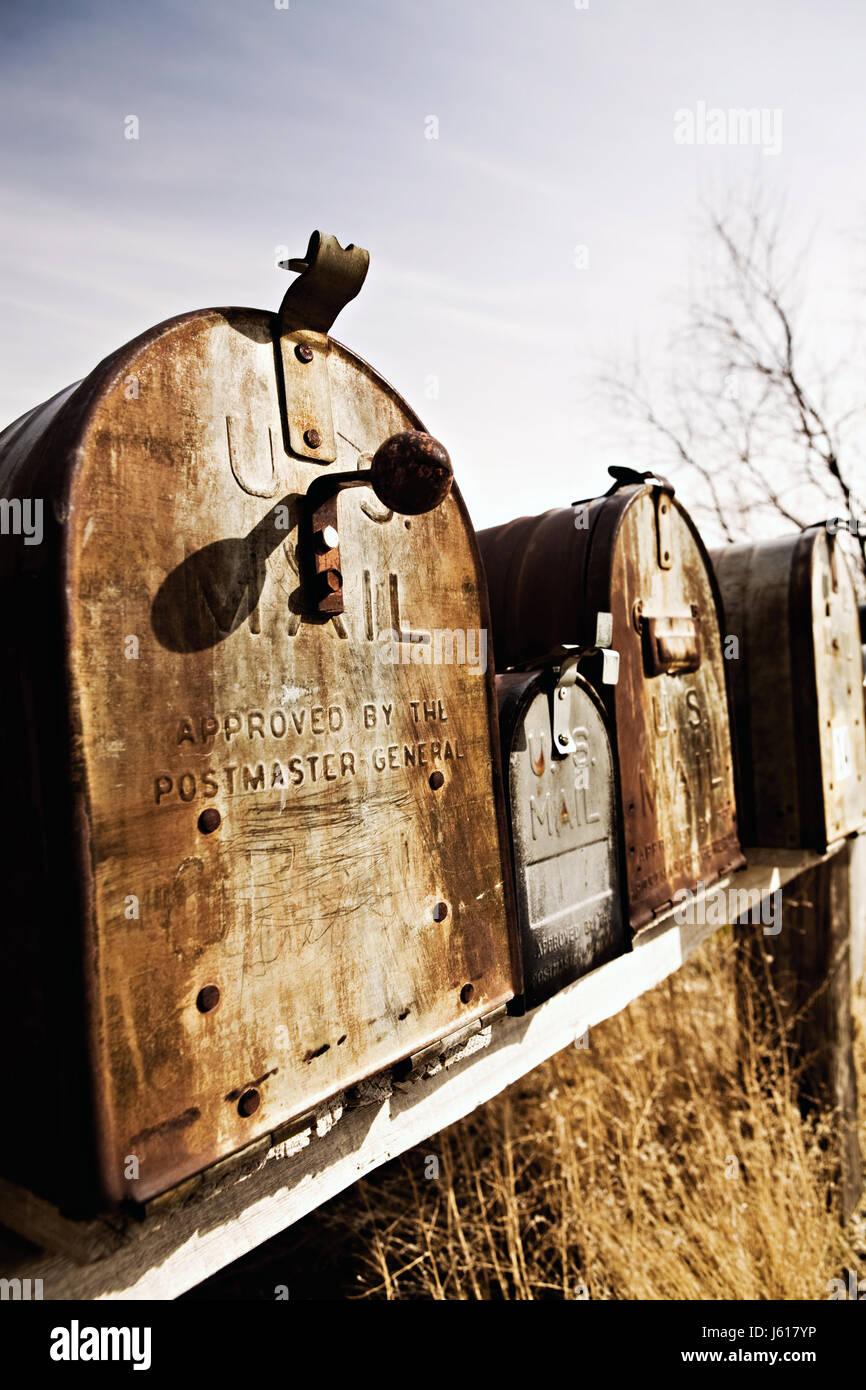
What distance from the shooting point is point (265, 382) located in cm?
93

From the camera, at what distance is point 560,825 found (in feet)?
4.69

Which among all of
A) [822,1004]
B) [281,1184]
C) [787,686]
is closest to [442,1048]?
[281,1184]

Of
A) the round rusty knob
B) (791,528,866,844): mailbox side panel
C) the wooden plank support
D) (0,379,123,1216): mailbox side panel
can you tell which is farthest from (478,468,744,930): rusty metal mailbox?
the wooden plank support

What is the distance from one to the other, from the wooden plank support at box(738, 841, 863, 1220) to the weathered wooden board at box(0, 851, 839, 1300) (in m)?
1.94

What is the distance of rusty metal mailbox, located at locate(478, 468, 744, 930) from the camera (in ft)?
5.47

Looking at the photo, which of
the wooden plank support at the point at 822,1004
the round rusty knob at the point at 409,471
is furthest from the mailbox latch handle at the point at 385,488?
the wooden plank support at the point at 822,1004

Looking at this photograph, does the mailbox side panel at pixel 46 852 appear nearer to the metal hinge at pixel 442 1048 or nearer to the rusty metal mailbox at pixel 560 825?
the metal hinge at pixel 442 1048

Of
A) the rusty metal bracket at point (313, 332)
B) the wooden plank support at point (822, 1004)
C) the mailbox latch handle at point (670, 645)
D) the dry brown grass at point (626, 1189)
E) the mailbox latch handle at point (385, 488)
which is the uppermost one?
the rusty metal bracket at point (313, 332)

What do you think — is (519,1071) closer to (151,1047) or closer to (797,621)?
(151,1047)

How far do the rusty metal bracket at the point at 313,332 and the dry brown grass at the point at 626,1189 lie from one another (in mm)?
2082

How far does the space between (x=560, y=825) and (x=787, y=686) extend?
1.24 metres

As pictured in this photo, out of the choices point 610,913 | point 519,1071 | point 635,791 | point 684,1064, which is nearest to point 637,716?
point 635,791

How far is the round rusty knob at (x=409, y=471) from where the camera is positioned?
0.87 metres

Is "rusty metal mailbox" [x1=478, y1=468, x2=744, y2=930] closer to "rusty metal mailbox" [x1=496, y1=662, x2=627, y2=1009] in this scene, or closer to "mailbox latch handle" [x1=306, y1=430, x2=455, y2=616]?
"rusty metal mailbox" [x1=496, y1=662, x2=627, y2=1009]
